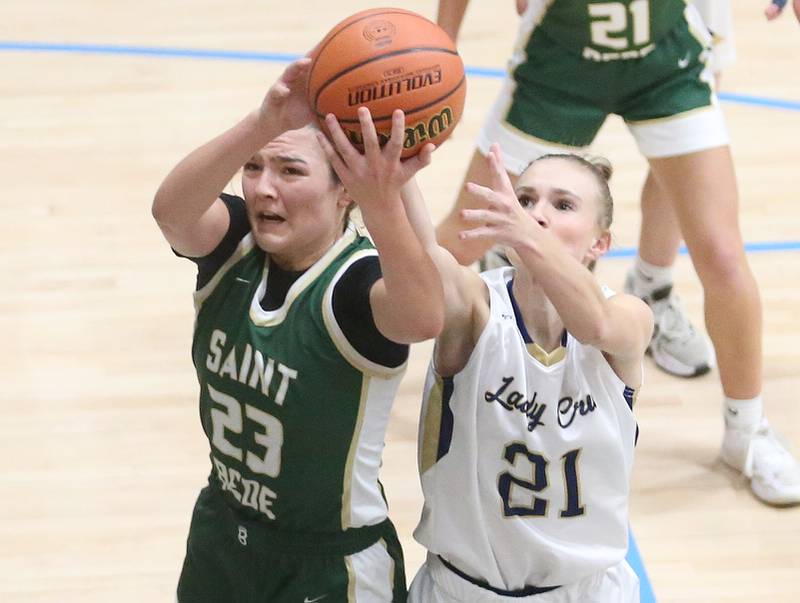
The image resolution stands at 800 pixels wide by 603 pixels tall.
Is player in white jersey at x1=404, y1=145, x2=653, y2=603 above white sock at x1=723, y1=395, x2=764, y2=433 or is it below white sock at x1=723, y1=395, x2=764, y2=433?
above

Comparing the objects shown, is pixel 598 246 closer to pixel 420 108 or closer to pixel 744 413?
pixel 420 108

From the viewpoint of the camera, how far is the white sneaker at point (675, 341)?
4.44 m

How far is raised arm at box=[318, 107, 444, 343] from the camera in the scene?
2.03 meters

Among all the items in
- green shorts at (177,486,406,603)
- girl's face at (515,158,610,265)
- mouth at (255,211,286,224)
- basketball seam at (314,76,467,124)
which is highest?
basketball seam at (314,76,467,124)

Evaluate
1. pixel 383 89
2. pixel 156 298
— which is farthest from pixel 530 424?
pixel 156 298

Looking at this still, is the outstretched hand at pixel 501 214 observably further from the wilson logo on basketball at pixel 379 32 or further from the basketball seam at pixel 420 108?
the wilson logo on basketball at pixel 379 32

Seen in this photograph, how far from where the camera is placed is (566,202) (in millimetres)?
2559

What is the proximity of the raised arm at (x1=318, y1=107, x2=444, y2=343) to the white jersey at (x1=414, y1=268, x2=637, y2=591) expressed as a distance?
12.7 inches

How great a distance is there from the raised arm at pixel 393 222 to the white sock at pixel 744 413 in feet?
6.30

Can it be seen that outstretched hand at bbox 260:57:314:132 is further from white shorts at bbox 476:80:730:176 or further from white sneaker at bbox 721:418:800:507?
white sneaker at bbox 721:418:800:507

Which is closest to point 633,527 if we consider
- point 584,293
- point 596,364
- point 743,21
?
point 596,364

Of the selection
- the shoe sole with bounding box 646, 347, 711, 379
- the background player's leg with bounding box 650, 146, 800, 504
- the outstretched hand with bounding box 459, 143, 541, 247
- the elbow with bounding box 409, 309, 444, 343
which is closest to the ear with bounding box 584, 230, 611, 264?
the outstretched hand with bounding box 459, 143, 541, 247

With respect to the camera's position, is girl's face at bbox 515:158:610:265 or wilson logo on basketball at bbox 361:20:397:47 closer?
wilson logo on basketball at bbox 361:20:397:47

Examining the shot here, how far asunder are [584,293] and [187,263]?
299 cm
